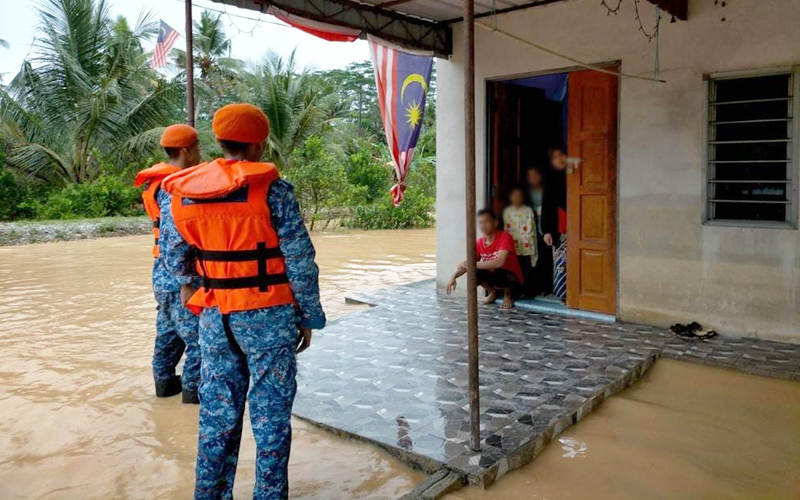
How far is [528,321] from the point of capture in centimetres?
643

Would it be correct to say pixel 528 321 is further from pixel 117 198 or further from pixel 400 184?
pixel 117 198

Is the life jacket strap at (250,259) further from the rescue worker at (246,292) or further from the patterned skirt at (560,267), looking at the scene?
the patterned skirt at (560,267)

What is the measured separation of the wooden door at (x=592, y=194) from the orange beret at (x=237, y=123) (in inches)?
179

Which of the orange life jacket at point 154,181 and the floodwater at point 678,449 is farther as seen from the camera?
the orange life jacket at point 154,181

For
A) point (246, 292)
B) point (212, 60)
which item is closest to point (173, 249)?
point (246, 292)

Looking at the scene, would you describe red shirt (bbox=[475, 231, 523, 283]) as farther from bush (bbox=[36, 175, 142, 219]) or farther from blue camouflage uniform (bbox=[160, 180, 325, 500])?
bush (bbox=[36, 175, 142, 219])

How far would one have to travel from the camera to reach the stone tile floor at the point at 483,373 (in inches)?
141

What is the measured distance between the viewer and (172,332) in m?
4.43

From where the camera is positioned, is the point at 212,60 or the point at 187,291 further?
the point at 212,60

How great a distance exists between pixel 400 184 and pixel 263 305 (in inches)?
191

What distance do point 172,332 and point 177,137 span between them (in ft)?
4.39

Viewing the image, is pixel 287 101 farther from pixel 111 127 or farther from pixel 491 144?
pixel 491 144

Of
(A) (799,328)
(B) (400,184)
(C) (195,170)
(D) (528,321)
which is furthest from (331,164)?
(C) (195,170)

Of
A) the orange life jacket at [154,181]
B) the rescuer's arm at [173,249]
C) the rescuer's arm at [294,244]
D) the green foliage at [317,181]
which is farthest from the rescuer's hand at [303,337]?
the green foliage at [317,181]
